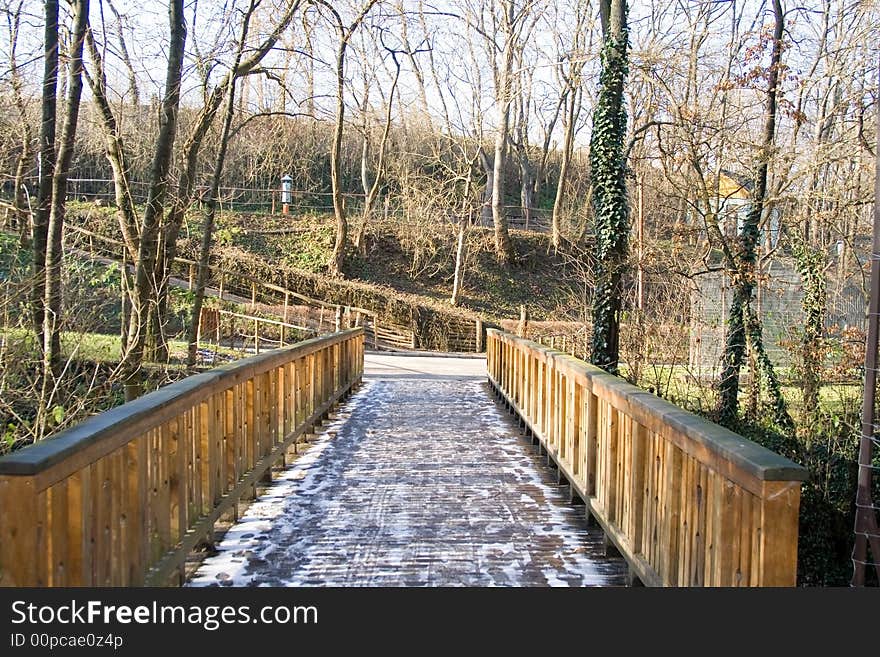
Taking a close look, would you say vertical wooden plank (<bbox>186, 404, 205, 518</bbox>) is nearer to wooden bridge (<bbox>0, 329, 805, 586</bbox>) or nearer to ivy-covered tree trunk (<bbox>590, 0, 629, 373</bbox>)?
wooden bridge (<bbox>0, 329, 805, 586</bbox>)

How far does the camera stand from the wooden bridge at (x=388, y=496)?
256 centimetres

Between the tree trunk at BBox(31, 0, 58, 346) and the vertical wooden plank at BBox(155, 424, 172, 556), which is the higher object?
the tree trunk at BBox(31, 0, 58, 346)

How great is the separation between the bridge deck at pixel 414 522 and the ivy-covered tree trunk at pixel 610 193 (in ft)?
11.9

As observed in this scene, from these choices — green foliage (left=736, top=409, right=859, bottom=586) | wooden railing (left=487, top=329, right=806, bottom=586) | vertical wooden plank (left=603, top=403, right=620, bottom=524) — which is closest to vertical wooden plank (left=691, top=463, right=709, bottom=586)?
wooden railing (left=487, top=329, right=806, bottom=586)

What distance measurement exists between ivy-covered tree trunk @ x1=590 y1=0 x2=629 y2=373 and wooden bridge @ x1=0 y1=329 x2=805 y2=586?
3.69m

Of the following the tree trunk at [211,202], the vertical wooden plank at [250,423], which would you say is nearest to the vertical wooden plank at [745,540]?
the vertical wooden plank at [250,423]

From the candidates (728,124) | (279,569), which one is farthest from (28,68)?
(728,124)

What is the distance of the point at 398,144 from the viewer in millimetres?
38250

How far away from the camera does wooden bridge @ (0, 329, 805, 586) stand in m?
2.56

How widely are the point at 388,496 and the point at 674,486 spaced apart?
9.07 ft

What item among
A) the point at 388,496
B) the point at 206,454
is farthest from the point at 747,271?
the point at 206,454

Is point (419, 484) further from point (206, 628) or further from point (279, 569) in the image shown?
point (206, 628)

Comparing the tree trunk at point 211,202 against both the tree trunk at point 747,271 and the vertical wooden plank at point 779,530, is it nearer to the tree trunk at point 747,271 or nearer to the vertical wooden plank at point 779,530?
the tree trunk at point 747,271

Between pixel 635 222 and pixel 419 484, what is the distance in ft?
53.7
